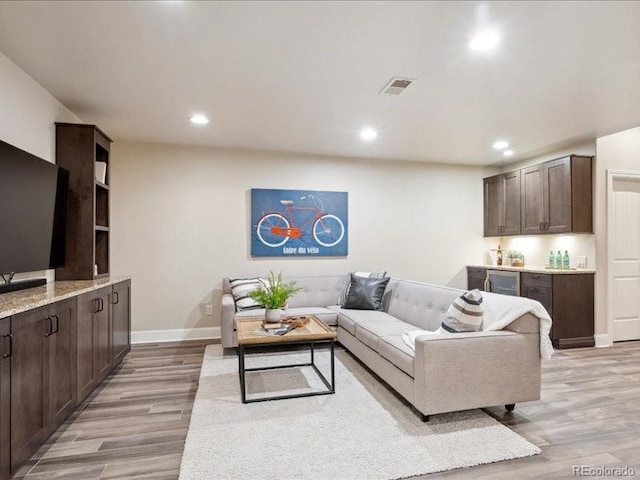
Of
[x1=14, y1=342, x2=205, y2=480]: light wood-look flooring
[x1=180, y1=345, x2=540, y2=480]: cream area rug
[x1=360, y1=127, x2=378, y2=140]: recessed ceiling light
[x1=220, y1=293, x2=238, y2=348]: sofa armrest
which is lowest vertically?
[x1=14, y1=342, x2=205, y2=480]: light wood-look flooring

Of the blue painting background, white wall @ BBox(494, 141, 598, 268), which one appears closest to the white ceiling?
white wall @ BBox(494, 141, 598, 268)

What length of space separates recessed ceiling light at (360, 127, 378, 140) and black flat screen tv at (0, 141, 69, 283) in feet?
9.77

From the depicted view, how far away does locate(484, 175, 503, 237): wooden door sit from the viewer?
563cm

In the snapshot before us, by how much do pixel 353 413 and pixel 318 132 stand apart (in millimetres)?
2989

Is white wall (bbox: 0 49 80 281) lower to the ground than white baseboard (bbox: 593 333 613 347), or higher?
higher

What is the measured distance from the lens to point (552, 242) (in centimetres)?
509

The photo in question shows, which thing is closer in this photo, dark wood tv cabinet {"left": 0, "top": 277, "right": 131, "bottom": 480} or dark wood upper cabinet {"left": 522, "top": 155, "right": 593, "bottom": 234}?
dark wood tv cabinet {"left": 0, "top": 277, "right": 131, "bottom": 480}

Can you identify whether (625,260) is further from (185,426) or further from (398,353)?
(185,426)

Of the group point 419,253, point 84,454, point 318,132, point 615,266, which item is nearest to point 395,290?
point 419,253

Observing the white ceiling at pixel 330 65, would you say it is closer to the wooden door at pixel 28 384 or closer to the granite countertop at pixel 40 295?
the granite countertop at pixel 40 295

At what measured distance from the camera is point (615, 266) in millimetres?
4621

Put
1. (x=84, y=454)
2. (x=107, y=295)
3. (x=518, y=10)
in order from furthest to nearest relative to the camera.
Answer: (x=107, y=295) → (x=84, y=454) → (x=518, y=10)

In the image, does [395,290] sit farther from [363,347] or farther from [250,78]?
[250,78]

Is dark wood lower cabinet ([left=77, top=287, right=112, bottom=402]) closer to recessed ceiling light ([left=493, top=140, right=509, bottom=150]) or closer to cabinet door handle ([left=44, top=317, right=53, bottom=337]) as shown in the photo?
cabinet door handle ([left=44, top=317, right=53, bottom=337])
